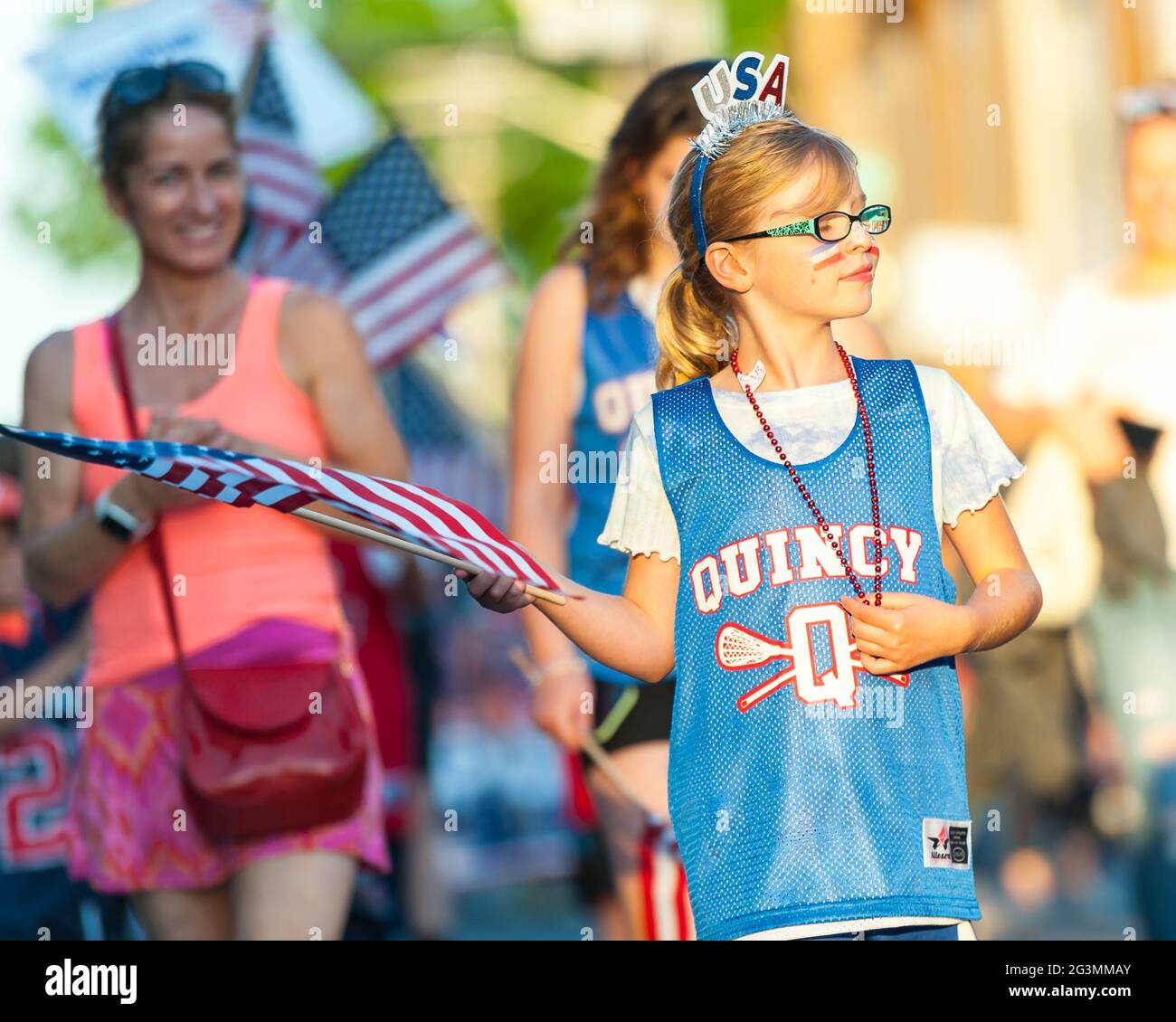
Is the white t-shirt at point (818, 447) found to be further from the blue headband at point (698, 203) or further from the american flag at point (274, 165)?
the american flag at point (274, 165)

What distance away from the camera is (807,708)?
3.37 metres

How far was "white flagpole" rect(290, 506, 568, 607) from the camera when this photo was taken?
10.7 ft

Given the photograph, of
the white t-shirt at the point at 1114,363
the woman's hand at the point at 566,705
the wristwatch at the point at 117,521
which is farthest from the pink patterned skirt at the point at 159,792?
the white t-shirt at the point at 1114,363

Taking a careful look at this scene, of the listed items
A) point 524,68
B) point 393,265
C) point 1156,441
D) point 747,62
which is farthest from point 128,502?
point 524,68

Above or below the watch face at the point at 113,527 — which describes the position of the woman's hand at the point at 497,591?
below

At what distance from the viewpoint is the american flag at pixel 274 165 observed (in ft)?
24.0

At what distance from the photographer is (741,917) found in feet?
11.0

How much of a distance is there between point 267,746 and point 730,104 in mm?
Answer: 1871

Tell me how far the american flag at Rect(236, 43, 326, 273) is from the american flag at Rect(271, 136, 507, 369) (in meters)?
0.09

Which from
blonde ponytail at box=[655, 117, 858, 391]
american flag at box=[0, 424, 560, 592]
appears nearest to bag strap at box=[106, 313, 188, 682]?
american flag at box=[0, 424, 560, 592]

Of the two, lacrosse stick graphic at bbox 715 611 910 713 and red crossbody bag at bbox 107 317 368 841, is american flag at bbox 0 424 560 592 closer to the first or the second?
lacrosse stick graphic at bbox 715 611 910 713

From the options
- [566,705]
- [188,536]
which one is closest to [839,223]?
[566,705]

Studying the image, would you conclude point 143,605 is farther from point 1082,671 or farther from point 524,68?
point 524,68

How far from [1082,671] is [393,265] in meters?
4.31
